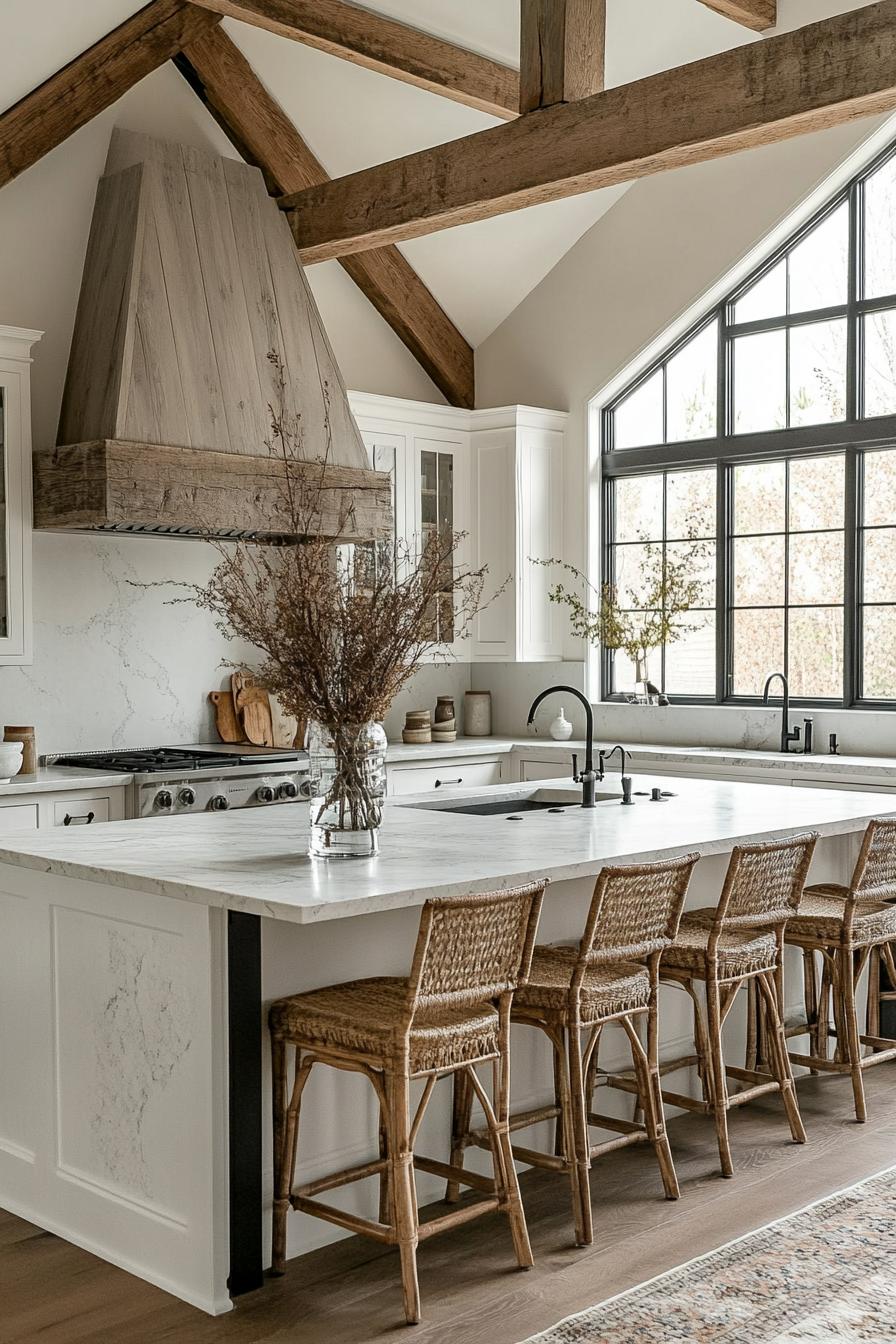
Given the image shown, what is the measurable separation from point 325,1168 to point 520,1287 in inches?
22.1

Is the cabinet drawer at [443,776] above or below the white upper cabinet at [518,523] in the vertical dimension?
below

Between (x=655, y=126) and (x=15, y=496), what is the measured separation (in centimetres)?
281

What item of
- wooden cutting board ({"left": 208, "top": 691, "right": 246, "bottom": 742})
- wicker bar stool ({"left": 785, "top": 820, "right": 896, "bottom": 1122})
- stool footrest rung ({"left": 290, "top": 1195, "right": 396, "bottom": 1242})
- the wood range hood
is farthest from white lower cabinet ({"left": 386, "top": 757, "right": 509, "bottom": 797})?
stool footrest rung ({"left": 290, "top": 1195, "right": 396, "bottom": 1242})

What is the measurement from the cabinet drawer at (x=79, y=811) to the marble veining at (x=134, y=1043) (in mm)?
2100

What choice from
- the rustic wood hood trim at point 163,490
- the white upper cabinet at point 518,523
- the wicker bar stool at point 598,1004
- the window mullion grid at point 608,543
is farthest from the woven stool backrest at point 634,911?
the window mullion grid at point 608,543

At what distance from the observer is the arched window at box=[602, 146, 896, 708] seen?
21.3ft

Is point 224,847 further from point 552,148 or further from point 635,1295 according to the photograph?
point 552,148

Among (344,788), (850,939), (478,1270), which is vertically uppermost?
(344,788)

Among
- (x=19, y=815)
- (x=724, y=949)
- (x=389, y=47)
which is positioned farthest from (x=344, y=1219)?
(x=389, y=47)

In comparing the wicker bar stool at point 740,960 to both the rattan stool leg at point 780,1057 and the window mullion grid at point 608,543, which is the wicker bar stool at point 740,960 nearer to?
the rattan stool leg at point 780,1057

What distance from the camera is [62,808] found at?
544cm

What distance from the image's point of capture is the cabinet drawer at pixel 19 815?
207 inches

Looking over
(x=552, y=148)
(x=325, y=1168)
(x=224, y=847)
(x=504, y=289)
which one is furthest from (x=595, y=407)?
(x=325, y=1168)

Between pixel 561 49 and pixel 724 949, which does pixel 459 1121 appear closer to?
pixel 724 949
